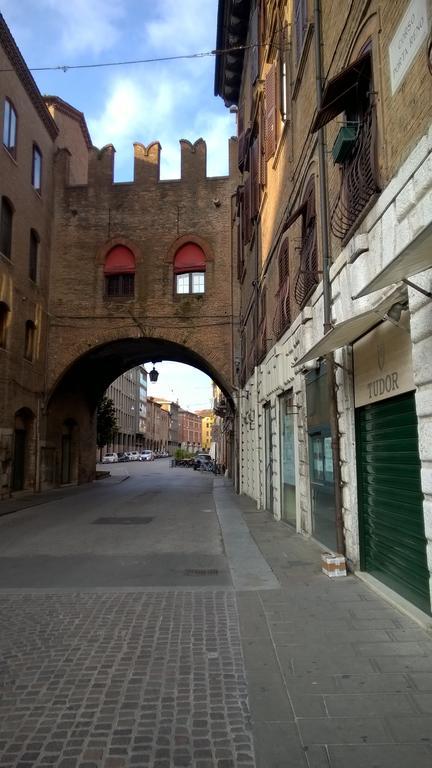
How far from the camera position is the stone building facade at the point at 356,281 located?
185 inches

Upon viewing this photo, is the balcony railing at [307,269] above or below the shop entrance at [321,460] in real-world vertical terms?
above

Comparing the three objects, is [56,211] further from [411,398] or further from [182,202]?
[411,398]

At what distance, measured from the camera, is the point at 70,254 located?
22.6m

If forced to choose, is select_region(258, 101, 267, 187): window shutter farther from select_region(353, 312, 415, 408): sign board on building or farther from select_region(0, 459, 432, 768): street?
select_region(0, 459, 432, 768): street

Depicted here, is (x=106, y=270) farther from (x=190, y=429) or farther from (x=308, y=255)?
(x=190, y=429)

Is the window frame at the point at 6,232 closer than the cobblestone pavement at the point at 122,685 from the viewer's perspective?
No

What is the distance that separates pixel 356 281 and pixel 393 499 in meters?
2.42

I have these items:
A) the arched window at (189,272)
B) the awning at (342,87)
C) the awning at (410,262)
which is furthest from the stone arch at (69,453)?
the awning at (410,262)

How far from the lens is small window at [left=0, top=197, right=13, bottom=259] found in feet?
58.1

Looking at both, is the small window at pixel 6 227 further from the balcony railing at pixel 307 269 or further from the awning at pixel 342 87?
the awning at pixel 342 87

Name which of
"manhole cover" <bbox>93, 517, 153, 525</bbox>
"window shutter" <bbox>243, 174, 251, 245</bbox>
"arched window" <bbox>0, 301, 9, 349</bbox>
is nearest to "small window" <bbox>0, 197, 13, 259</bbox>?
"arched window" <bbox>0, 301, 9, 349</bbox>

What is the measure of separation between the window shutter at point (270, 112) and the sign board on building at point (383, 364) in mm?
8205

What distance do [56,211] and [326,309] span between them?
18487mm

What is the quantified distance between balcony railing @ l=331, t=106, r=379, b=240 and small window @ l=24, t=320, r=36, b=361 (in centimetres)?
1526
